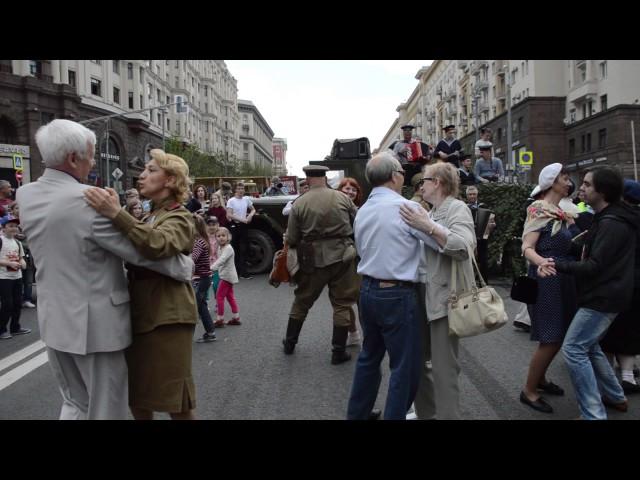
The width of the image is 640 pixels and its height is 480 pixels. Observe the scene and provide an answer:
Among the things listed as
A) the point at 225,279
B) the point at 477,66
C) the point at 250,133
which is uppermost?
the point at 250,133

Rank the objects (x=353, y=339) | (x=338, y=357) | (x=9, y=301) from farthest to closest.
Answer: (x=9, y=301) → (x=353, y=339) → (x=338, y=357)

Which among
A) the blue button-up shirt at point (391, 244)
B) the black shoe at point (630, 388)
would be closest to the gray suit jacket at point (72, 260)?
the blue button-up shirt at point (391, 244)

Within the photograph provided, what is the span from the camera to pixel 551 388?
187 inches

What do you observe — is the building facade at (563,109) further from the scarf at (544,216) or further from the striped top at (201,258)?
the scarf at (544,216)

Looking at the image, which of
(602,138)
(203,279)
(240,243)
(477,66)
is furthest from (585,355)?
(477,66)

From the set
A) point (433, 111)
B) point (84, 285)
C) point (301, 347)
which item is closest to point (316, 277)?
point (301, 347)

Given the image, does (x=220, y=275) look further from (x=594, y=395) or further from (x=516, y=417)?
(x=594, y=395)

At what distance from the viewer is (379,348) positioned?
372 cm

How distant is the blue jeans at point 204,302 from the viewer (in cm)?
673

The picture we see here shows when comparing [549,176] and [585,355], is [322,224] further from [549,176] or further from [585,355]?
[585,355]

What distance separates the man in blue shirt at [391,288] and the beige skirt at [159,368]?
123 centimetres

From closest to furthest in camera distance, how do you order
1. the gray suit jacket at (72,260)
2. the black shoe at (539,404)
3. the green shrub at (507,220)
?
the gray suit jacket at (72,260) < the black shoe at (539,404) < the green shrub at (507,220)

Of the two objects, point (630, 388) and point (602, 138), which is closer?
point (630, 388)

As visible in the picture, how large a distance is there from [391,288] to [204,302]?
382 cm
